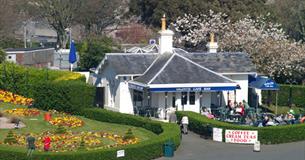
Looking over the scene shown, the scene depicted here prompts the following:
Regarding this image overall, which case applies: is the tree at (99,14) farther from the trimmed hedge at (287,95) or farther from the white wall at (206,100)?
the white wall at (206,100)

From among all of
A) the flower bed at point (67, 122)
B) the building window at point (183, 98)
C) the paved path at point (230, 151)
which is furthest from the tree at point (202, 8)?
the paved path at point (230, 151)

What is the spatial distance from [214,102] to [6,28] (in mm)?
47016

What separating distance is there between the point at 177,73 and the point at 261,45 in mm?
15507

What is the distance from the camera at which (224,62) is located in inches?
2379

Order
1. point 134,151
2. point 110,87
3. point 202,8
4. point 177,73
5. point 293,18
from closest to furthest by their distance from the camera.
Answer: point 134,151 → point 177,73 → point 110,87 → point 202,8 → point 293,18

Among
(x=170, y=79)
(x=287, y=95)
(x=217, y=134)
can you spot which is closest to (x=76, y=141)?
(x=217, y=134)

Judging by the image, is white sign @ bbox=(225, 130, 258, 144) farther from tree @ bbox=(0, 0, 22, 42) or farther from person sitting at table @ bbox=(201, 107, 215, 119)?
tree @ bbox=(0, 0, 22, 42)

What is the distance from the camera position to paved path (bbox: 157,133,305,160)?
43084 millimetres

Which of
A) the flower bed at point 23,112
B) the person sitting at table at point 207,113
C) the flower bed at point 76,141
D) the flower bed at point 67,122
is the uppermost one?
the flower bed at point 23,112

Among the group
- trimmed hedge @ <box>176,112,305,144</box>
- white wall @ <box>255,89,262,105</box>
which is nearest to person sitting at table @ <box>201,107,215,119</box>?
trimmed hedge @ <box>176,112,305,144</box>

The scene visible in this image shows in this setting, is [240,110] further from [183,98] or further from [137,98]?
[137,98]

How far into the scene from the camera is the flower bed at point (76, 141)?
43.2m

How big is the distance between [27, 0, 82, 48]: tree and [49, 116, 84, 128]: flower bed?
165ft

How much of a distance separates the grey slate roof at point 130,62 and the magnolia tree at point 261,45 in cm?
1326
